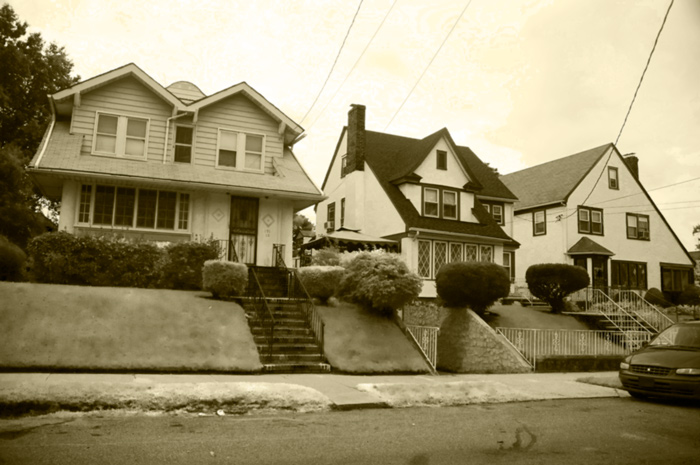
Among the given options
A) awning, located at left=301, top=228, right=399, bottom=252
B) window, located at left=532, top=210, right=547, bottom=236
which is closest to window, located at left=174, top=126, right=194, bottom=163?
awning, located at left=301, top=228, right=399, bottom=252

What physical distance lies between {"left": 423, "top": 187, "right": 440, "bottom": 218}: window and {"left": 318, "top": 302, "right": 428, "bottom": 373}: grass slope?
12.1 meters

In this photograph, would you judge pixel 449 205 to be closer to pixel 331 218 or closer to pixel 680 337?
pixel 331 218

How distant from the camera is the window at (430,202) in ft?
94.8

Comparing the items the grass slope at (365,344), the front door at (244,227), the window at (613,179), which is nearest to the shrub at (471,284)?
the grass slope at (365,344)

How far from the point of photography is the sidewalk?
8.77 m

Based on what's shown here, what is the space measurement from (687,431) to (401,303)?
9.08 metres

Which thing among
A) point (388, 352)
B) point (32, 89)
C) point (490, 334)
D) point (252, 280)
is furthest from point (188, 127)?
point (32, 89)

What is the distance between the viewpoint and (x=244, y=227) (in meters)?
21.3

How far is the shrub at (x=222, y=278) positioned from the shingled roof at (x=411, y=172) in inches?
464

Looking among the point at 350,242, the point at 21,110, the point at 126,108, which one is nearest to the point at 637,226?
the point at 350,242

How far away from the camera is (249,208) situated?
21.6 m

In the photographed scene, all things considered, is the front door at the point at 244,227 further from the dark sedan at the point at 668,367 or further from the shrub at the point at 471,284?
the dark sedan at the point at 668,367

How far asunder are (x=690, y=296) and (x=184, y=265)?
31.4 meters

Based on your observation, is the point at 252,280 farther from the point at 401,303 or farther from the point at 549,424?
the point at 549,424
